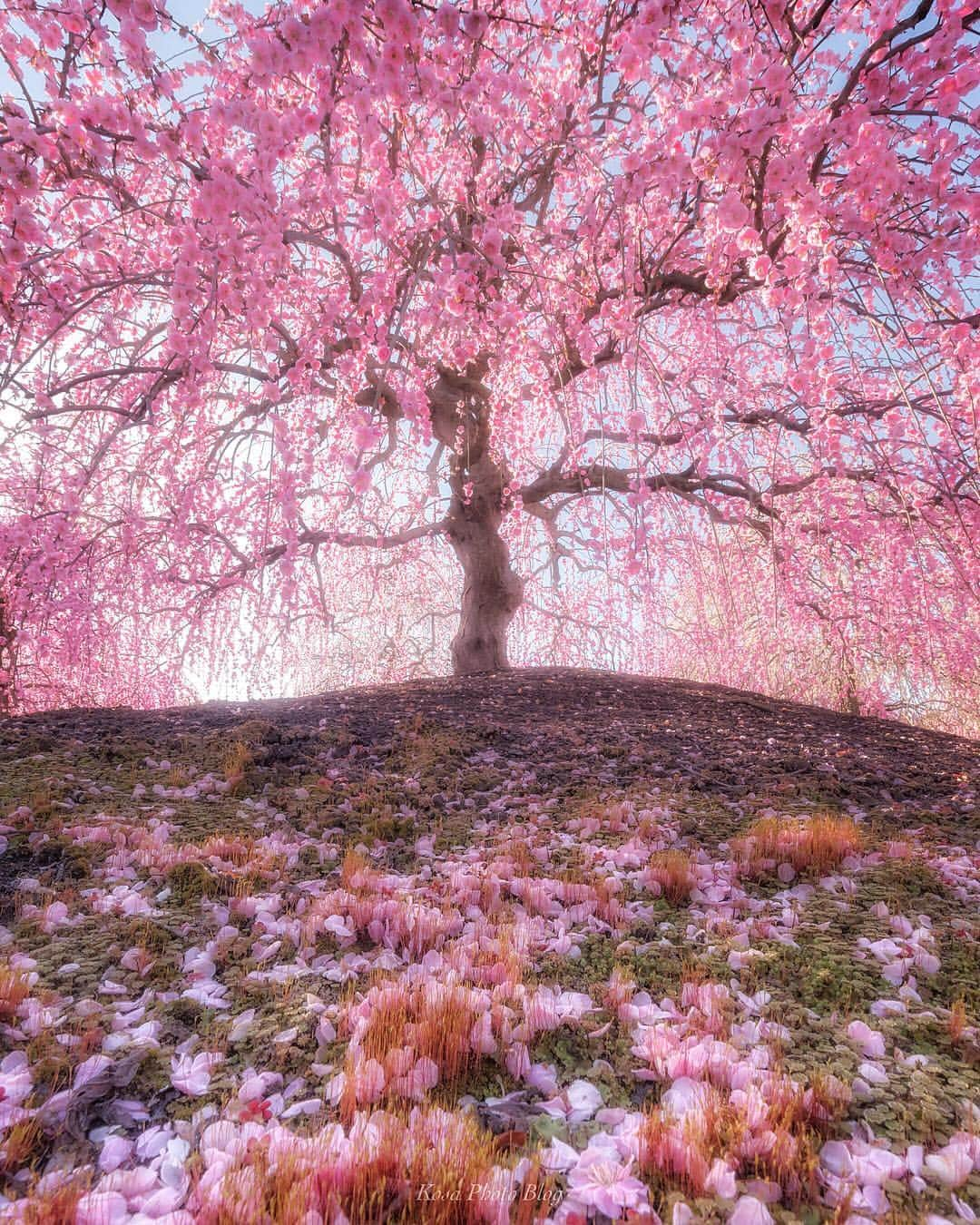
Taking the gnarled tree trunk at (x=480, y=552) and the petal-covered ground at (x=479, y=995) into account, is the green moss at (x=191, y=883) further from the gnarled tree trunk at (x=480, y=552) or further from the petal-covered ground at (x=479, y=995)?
the gnarled tree trunk at (x=480, y=552)

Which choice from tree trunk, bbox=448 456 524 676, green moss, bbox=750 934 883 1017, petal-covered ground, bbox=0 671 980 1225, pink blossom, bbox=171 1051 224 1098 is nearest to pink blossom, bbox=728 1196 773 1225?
petal-covered ground, bbox=0 671 980 1225

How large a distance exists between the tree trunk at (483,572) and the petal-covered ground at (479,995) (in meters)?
3.94

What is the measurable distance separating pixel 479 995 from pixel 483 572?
21.5 feet

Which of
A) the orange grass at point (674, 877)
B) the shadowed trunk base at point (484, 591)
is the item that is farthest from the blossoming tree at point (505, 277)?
the orange grass at point (674, 877)

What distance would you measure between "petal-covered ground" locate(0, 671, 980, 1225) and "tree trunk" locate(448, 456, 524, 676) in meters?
3.94

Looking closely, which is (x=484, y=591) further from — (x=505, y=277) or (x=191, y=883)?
(x=191, y=883)

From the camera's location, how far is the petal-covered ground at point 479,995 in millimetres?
1512

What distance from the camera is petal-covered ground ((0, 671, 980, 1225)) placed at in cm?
151

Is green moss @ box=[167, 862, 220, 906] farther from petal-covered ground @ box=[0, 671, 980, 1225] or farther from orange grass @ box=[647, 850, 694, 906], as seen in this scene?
orange grass @ box=[647, 850, 694, 906]

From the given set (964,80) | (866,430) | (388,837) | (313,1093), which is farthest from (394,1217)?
(866,430)

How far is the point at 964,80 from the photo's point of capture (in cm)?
335

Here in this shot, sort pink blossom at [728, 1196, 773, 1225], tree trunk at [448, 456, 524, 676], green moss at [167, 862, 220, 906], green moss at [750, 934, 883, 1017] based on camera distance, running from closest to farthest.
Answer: pink blossom at [728, 1196, 773, 1225] < green moss at [750, 934, 883, 1017] < green moss at [167, 862, 220, 906] < tree trunk at [448, 456, 524, 676]

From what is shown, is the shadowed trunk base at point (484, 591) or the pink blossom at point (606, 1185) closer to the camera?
the pink blossom at point (606, 1185)

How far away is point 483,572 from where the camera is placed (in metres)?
8.51
